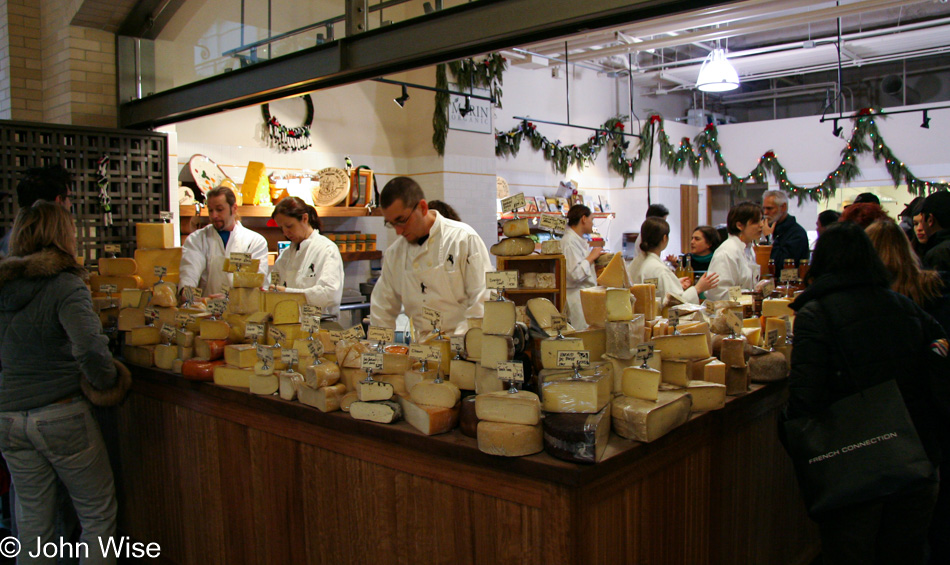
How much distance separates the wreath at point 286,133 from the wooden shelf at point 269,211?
34.3 inches

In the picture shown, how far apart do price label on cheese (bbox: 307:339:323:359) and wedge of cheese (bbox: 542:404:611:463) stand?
1069 millimetres

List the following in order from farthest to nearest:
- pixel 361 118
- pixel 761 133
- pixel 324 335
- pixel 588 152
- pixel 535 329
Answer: pixel 761 133 < pixel 588 152 < pixel 361 118 < pixel 324 335 < pixel 535 329

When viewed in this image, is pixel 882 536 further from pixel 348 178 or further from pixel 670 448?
pixel 348 178

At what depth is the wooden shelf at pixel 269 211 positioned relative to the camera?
5754 millimetres

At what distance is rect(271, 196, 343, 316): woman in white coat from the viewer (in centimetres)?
460

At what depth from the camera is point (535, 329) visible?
7.74 ft

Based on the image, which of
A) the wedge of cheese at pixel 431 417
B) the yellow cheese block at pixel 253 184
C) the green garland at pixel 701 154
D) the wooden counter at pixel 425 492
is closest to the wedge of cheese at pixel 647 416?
the wooden counter at pixel 425 492

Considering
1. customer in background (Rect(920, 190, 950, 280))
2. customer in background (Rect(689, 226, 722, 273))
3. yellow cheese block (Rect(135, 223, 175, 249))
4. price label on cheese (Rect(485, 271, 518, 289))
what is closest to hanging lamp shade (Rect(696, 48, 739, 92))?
customer in background (Rect(689, 226, 722, 273))

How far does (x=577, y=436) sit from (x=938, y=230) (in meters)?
2.84

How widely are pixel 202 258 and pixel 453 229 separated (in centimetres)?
216

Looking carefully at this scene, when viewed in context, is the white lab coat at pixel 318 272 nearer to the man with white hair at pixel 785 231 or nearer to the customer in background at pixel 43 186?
the customer in background at pixel 43 186

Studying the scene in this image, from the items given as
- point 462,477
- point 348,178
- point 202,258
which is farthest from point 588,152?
point 462,477

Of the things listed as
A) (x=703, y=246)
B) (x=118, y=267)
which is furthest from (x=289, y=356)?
(x=703, y=246)

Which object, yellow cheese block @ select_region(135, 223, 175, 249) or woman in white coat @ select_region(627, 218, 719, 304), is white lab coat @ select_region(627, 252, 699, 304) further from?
yellow cheese block @ select_region(135, 223, 175, 249)
